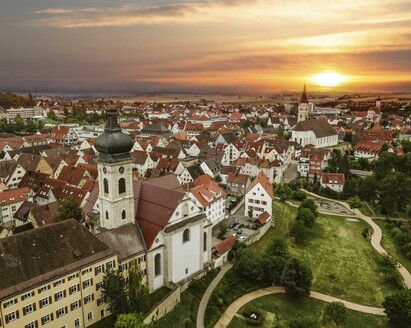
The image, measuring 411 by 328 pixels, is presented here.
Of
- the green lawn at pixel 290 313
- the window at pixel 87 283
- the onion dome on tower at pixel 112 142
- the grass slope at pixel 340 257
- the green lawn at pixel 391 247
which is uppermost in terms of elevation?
the onion dome on tower at pixel 112 142

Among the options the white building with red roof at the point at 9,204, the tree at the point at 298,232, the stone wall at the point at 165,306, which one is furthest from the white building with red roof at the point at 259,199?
the white building with red roof at the point at 9,204

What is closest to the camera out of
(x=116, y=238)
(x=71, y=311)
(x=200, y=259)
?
(x=71, y=311)

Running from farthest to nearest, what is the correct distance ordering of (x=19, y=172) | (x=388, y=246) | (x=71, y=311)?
(x=19, y=172), (x=388, y=246), (x=71, y=311)

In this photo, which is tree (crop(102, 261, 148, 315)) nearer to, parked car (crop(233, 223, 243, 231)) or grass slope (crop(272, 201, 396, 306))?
grass slope (crop(272, 201, 396, 306))

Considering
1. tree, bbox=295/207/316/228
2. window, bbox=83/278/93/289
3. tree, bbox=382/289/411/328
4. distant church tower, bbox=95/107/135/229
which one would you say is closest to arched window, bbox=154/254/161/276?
distant church tower, bbox=95/107/135/229

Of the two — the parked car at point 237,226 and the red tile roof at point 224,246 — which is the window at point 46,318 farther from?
the parked car at point 237,226

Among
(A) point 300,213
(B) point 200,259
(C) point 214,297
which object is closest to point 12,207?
(B) point 200,259

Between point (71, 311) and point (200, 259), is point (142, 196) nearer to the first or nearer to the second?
point (200, 259)
